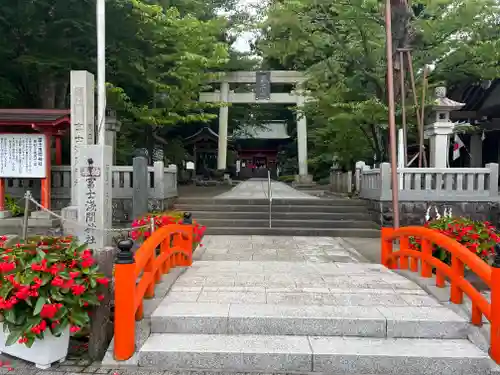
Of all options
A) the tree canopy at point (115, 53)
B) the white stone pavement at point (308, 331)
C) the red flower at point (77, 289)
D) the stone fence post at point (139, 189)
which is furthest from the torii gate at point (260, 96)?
the red flower at point (77, 289)

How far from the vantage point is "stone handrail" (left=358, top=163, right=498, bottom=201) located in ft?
36.3

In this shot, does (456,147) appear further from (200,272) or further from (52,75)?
(52,75)

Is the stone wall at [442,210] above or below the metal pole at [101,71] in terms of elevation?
→ below

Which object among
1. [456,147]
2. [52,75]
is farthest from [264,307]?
[456,147]

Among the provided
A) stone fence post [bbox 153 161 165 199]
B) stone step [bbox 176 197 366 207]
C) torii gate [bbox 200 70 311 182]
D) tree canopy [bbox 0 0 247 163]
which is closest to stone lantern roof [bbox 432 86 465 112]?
stone step [bbox 176 197 366 207]

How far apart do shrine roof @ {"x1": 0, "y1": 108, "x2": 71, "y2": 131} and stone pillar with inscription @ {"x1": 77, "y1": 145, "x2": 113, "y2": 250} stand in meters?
4.03

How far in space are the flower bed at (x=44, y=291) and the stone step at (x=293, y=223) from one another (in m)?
→ 7.45

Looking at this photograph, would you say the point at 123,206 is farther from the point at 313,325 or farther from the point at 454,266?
the point at 454,266

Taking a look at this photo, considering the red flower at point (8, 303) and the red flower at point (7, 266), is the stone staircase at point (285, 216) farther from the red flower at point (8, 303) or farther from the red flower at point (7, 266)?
the red flower at point (8, 303)

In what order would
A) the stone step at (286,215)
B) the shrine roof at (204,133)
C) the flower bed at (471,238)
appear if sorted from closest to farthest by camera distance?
the flower bed at (471,238) → the stone step at (286,215) → the shrine roof at (204,133)

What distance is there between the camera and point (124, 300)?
12.4 ft

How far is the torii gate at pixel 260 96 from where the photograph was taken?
26.3 meters

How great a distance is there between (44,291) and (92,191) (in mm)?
3091

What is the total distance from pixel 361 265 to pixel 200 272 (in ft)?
9.23
